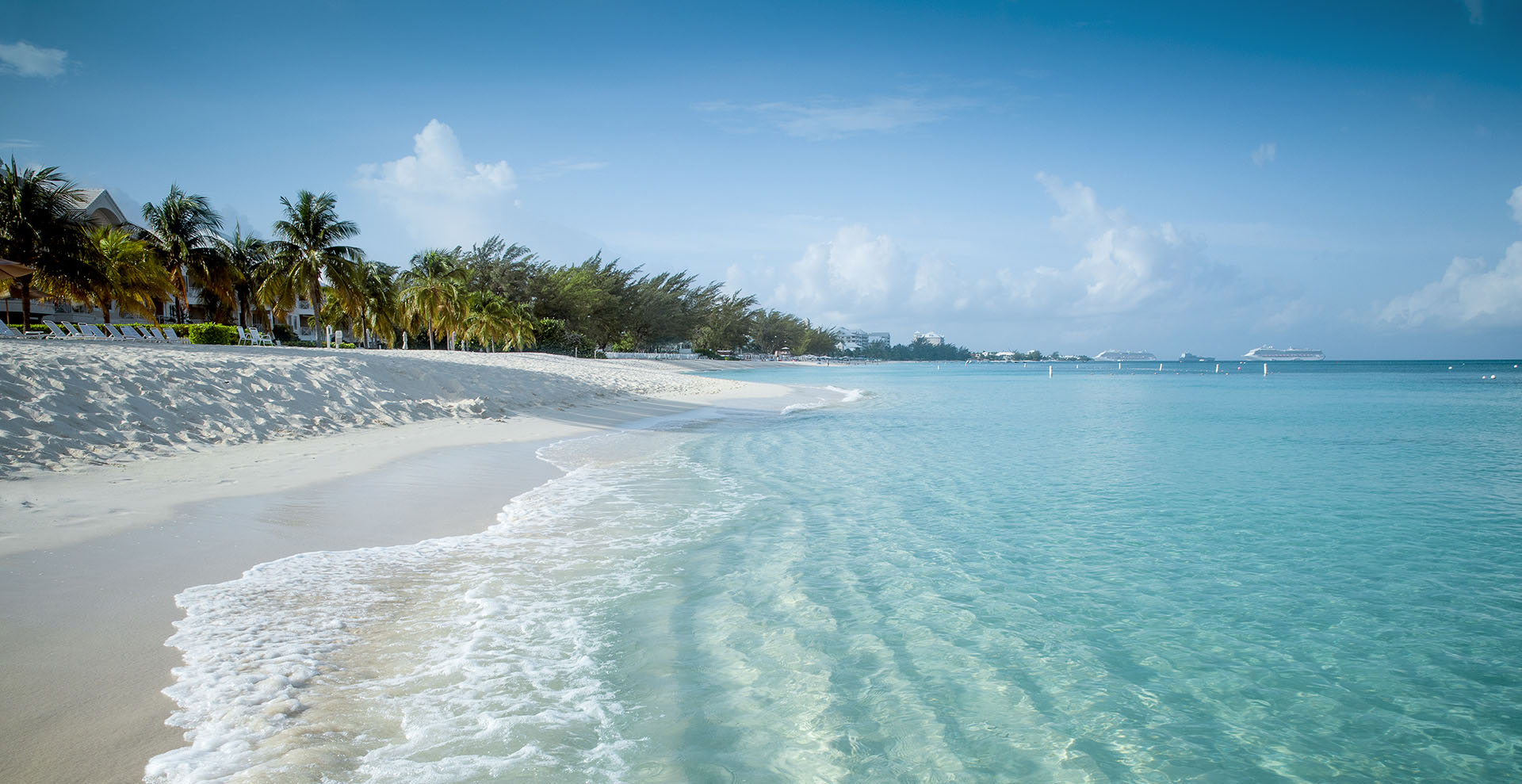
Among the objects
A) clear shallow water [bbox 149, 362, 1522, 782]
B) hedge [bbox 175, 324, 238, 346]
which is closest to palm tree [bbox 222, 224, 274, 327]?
hedge [bbox 175, 324, 238, 346]

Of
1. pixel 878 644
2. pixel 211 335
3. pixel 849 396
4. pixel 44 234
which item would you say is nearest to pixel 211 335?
pixel 211 335

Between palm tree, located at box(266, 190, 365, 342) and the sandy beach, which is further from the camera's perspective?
palm tree, located at box(266, 190, 365, 342)

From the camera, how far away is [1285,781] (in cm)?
312

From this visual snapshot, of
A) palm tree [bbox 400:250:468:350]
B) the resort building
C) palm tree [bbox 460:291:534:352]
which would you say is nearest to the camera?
the resort building

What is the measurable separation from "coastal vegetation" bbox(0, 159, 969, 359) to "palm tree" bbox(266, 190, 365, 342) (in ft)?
0.19

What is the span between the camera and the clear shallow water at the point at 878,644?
322 cm

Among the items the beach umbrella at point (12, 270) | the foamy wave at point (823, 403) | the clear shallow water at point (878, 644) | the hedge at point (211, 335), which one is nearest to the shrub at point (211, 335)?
the hedge at point (211, 335)

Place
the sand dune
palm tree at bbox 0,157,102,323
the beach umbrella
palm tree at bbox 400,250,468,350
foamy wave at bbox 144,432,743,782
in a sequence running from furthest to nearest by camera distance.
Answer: palm tree at bbox 400,250,468,350 < palm tree at bbox 0,157,102,323 < the beach umbrella < the sand dune < foamy wave at bbox 144,432,743,782

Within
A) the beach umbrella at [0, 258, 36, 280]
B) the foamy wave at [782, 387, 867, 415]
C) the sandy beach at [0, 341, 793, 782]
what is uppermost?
the beach umbrella at [0, 258, 36, 280]

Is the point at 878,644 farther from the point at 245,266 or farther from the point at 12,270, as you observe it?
the point at 245,266

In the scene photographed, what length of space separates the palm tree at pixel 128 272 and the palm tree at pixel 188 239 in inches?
162

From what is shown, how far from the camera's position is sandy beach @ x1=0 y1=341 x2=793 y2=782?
10.5ft

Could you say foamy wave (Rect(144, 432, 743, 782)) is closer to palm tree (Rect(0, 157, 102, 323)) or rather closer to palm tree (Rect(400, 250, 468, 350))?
palm tree (Rect(0, 157, 102, 323))

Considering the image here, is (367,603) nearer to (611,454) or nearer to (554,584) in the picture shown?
(554,584)
